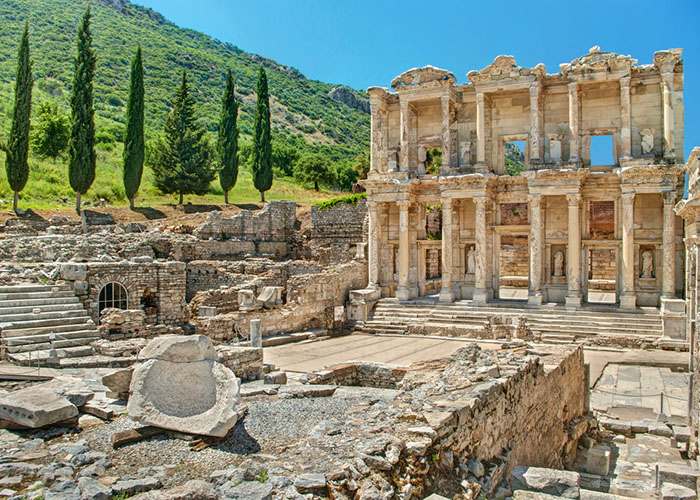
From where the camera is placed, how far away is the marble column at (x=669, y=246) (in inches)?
851

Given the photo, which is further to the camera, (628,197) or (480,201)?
(480,201)

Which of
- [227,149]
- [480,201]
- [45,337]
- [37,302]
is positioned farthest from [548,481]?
[227,149]

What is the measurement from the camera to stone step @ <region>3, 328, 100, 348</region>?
1319 centimetres

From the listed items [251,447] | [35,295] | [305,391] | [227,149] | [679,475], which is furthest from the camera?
[227,149]

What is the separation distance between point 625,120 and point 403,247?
1043 centimetres

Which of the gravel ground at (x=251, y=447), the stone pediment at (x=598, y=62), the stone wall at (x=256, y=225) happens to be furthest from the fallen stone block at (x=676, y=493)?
the stone wall at (x=256, y=225)

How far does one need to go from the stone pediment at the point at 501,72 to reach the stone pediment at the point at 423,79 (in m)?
1.05

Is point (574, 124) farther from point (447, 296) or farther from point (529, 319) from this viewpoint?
point (447, 296)

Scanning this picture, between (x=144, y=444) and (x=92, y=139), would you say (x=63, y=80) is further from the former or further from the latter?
(x=144, y=444)

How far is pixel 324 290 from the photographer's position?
24.4m

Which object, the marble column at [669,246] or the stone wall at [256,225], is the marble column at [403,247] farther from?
the stone wall at [256,225]

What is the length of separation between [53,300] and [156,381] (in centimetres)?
974

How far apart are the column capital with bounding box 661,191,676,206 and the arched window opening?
19763 millimetres

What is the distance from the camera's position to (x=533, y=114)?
24328mm
